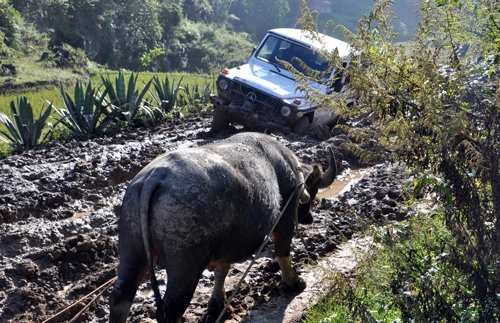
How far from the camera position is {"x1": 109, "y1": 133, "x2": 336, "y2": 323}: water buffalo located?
398 centimetres

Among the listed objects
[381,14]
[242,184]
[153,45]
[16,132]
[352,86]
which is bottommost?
[153,45]

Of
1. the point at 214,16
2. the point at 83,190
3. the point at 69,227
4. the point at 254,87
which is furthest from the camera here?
the point at 214,16

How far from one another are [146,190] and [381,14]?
2.06 metres

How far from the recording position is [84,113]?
36.4 feet

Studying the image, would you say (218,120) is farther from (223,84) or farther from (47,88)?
(47,88)

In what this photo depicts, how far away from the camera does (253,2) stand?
53.4m

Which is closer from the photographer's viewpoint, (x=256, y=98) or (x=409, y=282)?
(x=409, y=282)

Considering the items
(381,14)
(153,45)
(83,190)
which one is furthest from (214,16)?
(381,14)

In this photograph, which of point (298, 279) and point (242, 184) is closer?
point (242, 184)

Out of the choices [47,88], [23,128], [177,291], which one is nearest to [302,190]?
[177,291]

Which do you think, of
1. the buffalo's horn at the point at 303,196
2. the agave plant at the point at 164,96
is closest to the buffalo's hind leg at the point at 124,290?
the buffalo's horn at the point at 303,196

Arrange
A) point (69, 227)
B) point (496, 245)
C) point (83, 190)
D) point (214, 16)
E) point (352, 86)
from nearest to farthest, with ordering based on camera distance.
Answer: point (496, 245) < point (352, 86) < point (69, 227) < point (83, 190) < point (214, 16)

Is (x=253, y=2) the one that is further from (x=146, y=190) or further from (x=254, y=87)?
(x=146, y=190)

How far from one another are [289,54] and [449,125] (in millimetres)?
8469
